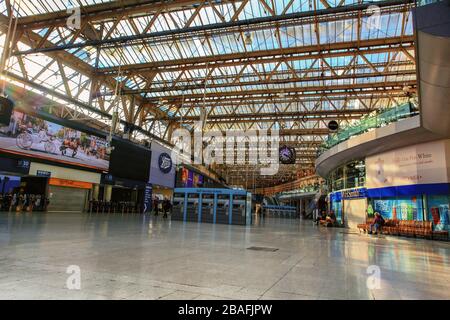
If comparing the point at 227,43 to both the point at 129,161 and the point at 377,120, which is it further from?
the point at 129,161

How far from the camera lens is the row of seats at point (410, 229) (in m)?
15.4

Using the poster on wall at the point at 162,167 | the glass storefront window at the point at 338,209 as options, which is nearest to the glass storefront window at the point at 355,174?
the glass storefront window at the point at 338,209

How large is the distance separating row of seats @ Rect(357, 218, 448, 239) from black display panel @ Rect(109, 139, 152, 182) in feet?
67.9

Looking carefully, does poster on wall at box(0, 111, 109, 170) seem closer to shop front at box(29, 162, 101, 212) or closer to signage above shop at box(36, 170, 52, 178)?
shop front at box(29, 162, 101, 212)

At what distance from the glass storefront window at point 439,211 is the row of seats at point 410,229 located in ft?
1.07

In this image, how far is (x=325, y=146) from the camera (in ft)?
84.1

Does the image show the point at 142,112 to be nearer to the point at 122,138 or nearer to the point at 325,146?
the point at 122,138

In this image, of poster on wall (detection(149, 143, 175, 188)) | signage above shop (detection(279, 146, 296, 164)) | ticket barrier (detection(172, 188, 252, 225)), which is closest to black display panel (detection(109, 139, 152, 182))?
poster on wall (detection(149, 143, 175, 188))

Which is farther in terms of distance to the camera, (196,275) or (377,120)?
(377,120)

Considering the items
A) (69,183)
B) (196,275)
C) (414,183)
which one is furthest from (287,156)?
(196,275)

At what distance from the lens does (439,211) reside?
15.4 metres

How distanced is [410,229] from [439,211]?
1801 millimetres

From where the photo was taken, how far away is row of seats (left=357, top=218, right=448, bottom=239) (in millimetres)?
15413
